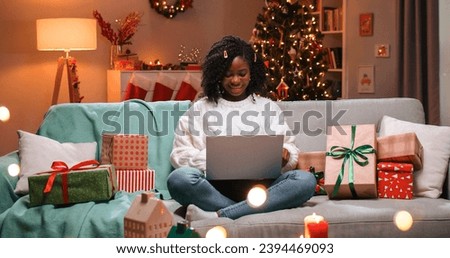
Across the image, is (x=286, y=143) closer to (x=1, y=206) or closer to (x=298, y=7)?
(x=1, y=206)

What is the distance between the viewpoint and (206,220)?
250 cm

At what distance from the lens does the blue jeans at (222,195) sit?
2.62 meters

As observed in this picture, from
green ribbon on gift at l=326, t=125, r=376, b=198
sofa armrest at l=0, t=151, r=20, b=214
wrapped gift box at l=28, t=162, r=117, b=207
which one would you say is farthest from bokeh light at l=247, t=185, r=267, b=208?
sofa armrest at l=0, t=151, r=20, b=214

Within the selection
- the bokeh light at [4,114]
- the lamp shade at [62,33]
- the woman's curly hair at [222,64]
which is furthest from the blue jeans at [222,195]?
the bokeh light at [4,114]

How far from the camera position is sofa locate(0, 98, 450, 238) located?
2490 mm

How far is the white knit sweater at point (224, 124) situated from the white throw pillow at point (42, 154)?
1.26ft

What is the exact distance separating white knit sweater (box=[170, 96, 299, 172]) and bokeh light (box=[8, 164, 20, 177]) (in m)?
0.58

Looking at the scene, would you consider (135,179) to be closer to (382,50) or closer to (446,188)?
(446,188)

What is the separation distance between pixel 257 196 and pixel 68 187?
65 centimetres

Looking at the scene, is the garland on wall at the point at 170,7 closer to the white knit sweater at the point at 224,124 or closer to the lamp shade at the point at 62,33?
the lamp shade at the point at 62,33

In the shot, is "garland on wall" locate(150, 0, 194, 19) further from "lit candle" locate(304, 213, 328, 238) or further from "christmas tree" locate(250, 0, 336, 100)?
"lit candle" locate(304, 213, 328, 238)

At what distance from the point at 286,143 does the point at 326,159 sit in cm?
17

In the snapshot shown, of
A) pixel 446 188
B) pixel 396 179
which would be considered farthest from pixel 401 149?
pixel 446 188

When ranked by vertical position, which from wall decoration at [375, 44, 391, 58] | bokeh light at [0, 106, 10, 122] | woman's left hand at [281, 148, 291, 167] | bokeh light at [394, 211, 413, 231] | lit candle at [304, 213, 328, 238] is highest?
wall decoration at [375, 44, 391, 58]
